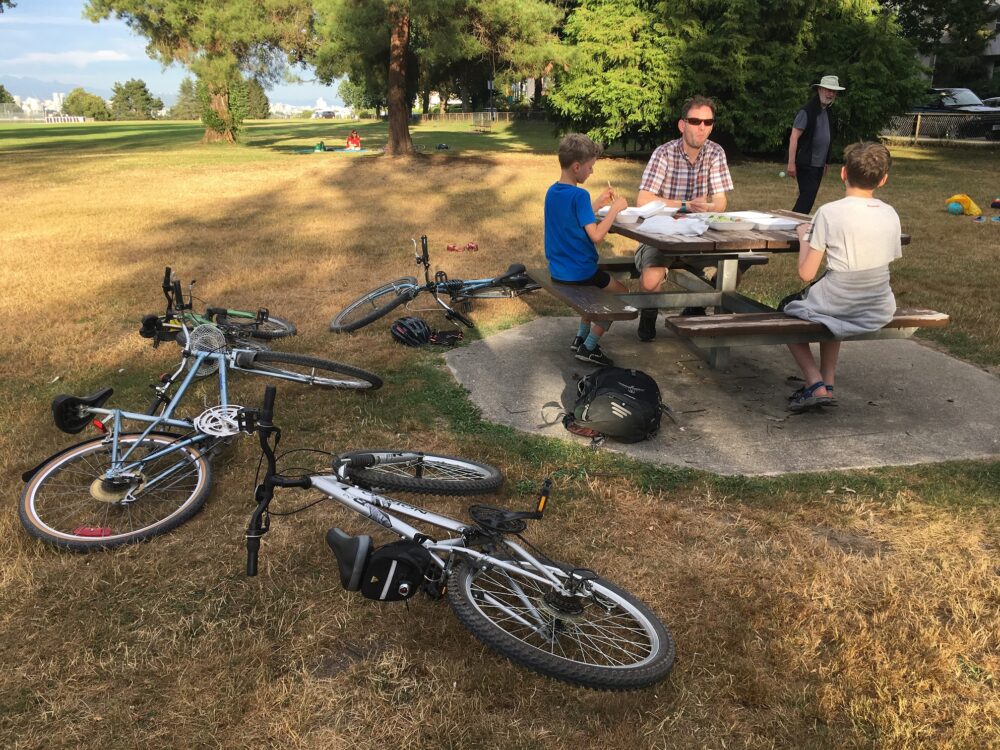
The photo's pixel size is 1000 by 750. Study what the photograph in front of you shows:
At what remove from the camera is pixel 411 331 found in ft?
20.6

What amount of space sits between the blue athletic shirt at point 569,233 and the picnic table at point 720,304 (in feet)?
0.49

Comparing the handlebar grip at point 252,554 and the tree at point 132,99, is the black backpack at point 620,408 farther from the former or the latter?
the tree at point 132,99

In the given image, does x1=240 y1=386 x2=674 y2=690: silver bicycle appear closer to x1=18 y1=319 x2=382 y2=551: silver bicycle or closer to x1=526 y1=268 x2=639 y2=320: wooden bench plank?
x1=18 y1=319 x2=382 y2=551: silver bicycle

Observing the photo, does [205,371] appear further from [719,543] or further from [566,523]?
[719,543]

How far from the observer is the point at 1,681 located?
107 inches

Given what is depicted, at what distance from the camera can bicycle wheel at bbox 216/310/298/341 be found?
544 centimetres

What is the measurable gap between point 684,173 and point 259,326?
376cm

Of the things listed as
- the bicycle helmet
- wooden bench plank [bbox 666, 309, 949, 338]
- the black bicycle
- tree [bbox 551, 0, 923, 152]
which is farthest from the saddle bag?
tree [bbox 551, 0, 923, 152]

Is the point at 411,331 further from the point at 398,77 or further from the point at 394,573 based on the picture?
the point at 398,77

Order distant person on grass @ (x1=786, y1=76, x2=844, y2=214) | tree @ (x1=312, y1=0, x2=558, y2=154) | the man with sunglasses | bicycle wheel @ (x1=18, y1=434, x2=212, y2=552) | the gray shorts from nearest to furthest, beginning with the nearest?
1. bicycle wheel @ (x1=18, y1=434, x2=212, y2=552)
2. the gray shorts
3. the man with sunglasses
4. distant person on grass @ (x1=786, y1=76, x2=844, y2=214)
5. tree @ (x1=312, y1=0, x2=558, y2=154)

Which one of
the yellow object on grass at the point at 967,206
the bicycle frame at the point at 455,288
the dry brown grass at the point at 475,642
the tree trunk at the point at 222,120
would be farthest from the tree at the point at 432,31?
the dry brown grass at the point at 475,642

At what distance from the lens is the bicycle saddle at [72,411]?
3.61 m

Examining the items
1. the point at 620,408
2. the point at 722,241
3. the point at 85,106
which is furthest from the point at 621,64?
the point at 85,106

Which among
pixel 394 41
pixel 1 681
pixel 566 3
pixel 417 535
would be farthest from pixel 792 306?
pixel 566 3
